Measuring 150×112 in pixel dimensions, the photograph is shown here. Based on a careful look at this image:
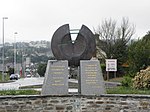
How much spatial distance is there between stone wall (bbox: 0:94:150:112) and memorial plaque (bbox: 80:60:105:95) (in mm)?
590

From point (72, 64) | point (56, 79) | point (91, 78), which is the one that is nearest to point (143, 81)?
point (72, 64)

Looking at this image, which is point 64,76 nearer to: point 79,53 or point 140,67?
point 79,53

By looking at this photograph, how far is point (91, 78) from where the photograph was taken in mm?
15984

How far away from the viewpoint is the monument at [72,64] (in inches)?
614

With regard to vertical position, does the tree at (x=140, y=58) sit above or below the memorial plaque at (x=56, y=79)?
above

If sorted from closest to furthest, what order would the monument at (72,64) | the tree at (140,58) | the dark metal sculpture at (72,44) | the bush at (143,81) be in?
the monument at (72,64)
the dark metal sculpture at (72,44)
the bush at (143,81)
the tree at (140,58)

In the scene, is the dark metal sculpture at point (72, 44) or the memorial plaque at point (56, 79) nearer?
the memorial plaque at point (56, 79)

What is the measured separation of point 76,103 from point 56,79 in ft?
4.26

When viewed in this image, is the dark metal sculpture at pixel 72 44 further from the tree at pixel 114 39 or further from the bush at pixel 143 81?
the tree at pixel 114 39

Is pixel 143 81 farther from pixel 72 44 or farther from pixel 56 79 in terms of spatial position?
pixel 56 79

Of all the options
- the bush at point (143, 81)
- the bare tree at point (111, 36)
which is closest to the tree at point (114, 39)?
the bare tree at point (111, 36)

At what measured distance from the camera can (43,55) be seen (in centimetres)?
12606

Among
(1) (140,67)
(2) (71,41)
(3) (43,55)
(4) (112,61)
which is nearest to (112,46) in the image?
(1) (140,67)

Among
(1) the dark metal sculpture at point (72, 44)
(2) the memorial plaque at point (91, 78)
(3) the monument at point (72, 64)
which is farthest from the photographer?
(1) the dark metal sculpture at point (72, 44)
